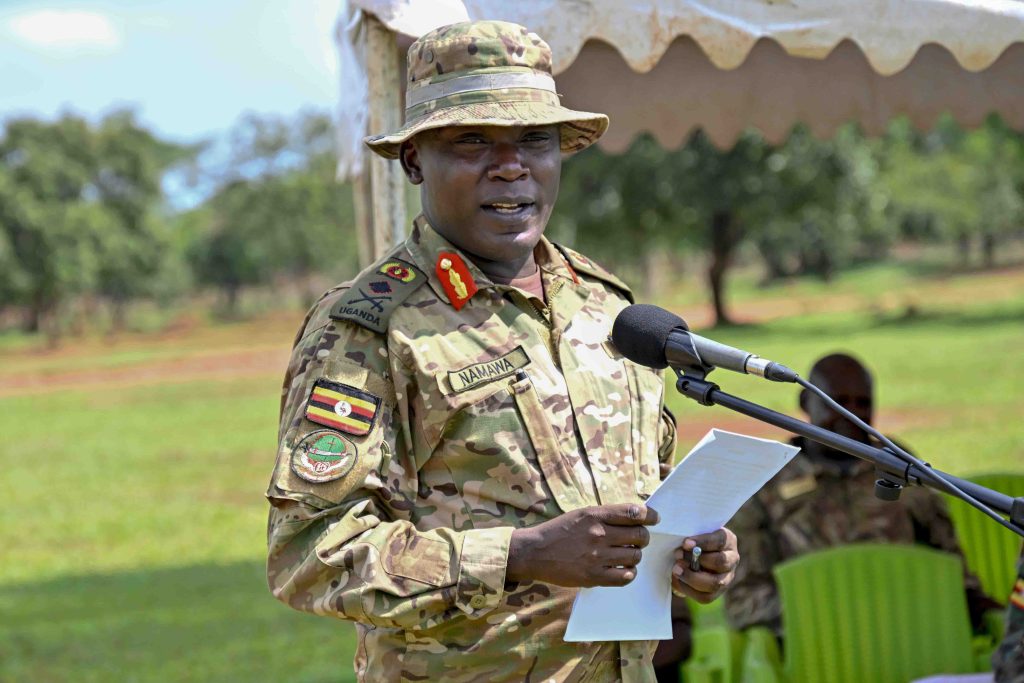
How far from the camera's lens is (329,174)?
51.1 m

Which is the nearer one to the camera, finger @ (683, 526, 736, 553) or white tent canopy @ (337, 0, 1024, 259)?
finger @ (683, 526, 736, 553)

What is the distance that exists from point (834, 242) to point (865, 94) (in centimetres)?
3692

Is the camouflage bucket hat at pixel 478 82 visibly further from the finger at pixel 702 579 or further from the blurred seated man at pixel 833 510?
the blurred seated man at pixel 833 510

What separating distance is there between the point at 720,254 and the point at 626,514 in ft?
94.6

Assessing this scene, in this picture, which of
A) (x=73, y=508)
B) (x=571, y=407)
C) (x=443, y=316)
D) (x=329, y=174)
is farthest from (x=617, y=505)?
(x=329, y=174)

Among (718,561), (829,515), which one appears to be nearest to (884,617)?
(829,515)

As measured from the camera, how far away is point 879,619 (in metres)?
3.79

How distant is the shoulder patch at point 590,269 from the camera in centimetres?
223

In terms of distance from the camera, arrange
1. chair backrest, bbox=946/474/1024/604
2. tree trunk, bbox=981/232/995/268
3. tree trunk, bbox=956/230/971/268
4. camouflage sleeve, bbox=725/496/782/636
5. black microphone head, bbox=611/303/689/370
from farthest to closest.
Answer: tree trunk, bbox=956/230/971/268 < tree trunk, bbox=981/232/995/268 < chair backrest, bbox=946/474/1024/604 < camouflage sleeve, bbox=725/496/782/636 < black microphone head, bbox=611/303/689/370

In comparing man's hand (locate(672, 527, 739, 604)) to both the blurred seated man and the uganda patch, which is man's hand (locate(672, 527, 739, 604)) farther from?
the blurred seated man

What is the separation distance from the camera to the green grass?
22.6ft

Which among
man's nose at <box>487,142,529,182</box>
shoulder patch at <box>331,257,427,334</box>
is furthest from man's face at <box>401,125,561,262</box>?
shoulder patch at <box>331,257,427,334</box>

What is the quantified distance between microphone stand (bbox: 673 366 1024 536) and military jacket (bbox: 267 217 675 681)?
42 cm

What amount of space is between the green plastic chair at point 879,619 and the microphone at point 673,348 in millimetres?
2183
